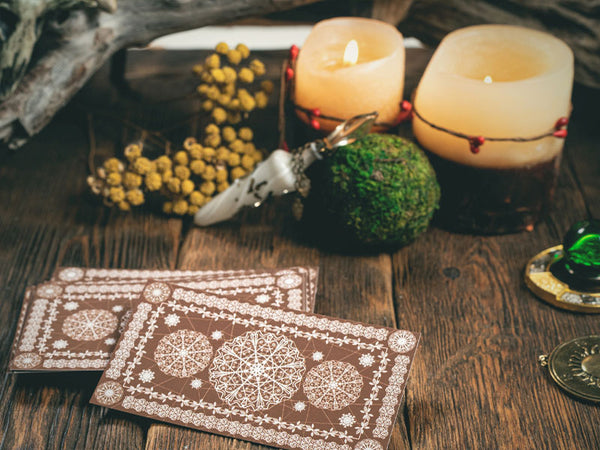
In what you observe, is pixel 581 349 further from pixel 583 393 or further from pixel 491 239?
pixel 491 239

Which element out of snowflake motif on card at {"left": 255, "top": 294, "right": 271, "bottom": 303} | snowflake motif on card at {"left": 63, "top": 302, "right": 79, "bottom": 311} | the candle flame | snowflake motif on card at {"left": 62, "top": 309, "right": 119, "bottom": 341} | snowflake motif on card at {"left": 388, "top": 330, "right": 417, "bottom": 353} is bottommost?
snowflake motif on card at {"left": 63, "top": 302, "right": 79, "bottom": 311}

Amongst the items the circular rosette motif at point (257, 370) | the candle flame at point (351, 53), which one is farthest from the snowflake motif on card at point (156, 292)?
the candle flame at point (351, 53)

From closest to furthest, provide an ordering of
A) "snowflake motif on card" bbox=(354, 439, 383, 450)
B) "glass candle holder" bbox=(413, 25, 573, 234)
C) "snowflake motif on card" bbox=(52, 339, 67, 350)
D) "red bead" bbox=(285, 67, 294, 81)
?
"snowflake motif on card" bbox=(354, 439, 383, 450) → "snowflake motif on card" bbox=(52, 339, 67, 350) → "glass candle holder" bbox=(413, 25, 573, 234) → "red bead" bbox=(285, 67, 294, 81)

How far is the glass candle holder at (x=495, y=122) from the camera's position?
33.9 inches

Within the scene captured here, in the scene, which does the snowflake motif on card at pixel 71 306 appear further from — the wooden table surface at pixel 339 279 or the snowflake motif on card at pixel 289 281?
the snowflake motif on card at pixel 289 281

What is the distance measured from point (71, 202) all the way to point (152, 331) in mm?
386

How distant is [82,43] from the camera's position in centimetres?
96

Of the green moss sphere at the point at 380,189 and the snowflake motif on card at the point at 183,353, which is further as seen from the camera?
the green moss sphere at the point at 380,189

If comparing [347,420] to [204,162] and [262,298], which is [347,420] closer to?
[262,298]

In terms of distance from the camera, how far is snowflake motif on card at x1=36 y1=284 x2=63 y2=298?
0.82m

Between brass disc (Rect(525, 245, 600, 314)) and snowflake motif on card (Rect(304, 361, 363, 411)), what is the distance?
31cm

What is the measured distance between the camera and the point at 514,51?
948 millimetres

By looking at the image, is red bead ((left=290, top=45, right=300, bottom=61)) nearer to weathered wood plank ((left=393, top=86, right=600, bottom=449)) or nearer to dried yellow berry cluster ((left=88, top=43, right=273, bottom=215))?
dried yellow berry cluster ((left=88, top=43, right=273, bottom=215))

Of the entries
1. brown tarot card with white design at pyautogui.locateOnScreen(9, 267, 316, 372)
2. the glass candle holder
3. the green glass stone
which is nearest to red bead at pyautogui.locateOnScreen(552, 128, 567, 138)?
the glass candle holder
